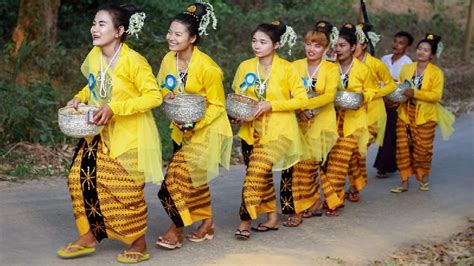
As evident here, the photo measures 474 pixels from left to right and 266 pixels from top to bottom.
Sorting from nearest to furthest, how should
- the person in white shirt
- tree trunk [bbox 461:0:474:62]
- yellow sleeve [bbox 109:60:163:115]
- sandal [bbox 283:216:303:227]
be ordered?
yellow sleeve [bbox 109:60:163:115] → sandal [bbox 283:216:303:227] → the person in white shirt → tree trunk [bbox 461:0:474:62]

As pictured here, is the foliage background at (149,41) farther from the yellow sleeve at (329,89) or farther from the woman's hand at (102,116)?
the woman's hand at (102,116)

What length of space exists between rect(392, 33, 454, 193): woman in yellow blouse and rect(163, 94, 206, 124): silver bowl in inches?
135

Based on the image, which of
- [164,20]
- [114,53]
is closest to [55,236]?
[114,53]

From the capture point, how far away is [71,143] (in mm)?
9859

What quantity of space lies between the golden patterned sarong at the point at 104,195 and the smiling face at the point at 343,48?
2901mm

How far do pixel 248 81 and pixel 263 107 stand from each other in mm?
323

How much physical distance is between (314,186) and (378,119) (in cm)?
122

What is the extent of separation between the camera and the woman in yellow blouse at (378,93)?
8656 millimetres

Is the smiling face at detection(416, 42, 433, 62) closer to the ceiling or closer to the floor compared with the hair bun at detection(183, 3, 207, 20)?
closer to the floor

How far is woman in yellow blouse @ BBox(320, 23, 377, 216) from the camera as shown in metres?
8.27

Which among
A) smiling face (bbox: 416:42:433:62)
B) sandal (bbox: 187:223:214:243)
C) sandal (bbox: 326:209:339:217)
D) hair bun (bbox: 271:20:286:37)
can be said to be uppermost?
hair bun (bbox: 271:20:286:37)

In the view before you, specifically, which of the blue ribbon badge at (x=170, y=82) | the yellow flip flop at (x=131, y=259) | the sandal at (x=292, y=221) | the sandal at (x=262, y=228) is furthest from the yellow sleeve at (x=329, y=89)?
the yellow flip flop at (x=131, y=259)

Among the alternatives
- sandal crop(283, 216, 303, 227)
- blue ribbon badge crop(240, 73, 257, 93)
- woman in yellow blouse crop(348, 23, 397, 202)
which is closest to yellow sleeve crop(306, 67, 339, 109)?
blue ribbon badge crop(240, 73, 257, 93)

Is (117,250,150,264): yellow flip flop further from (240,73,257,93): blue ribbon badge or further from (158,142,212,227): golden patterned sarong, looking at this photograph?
(240,73,257,93): blue ribbon badge
